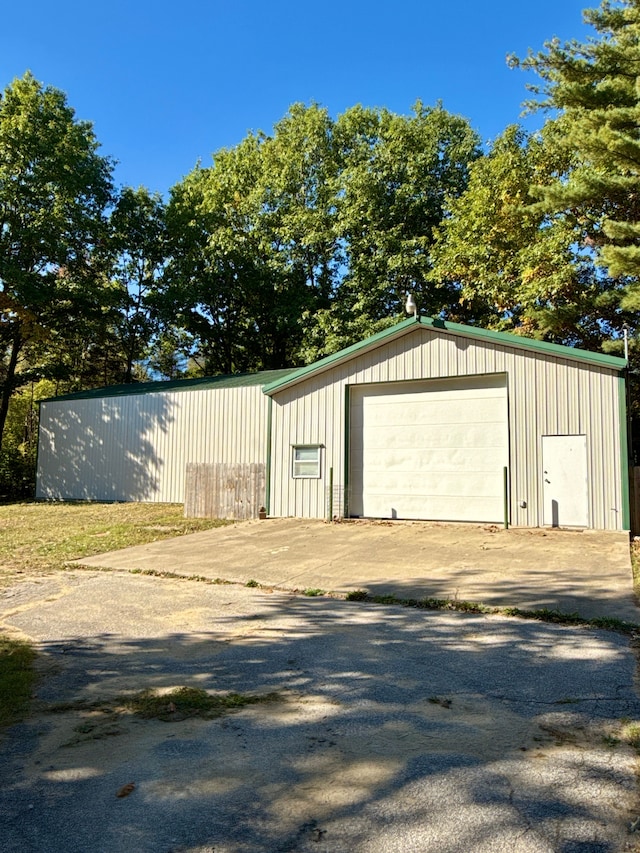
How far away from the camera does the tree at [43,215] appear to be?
958 inches

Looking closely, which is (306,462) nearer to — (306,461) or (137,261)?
(306,461)

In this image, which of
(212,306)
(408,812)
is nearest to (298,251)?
(212,306)

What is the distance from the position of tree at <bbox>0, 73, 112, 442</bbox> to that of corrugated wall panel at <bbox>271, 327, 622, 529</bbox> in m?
14.5

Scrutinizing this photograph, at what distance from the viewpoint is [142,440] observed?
19.6m

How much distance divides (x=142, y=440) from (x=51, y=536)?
8.25 meters

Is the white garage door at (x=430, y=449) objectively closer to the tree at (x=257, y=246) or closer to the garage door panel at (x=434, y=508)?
the garage door panel at (x=434, y=508)

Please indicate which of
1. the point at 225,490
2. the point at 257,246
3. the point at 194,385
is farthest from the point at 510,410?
the point at 257,246

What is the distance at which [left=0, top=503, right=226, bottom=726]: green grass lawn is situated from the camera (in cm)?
419

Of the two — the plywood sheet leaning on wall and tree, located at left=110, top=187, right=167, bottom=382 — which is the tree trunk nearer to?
tree, located at left=110, top=187, right=167, bottom=382

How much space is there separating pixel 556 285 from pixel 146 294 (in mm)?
20460

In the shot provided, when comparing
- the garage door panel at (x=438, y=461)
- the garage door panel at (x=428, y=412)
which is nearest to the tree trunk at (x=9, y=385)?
the garage door panel at (x=428, y=412)

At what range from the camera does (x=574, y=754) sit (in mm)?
2883

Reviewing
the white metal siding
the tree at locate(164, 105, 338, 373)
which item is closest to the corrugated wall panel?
the white metal siding

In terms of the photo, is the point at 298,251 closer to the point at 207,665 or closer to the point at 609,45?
the point at 609,45
